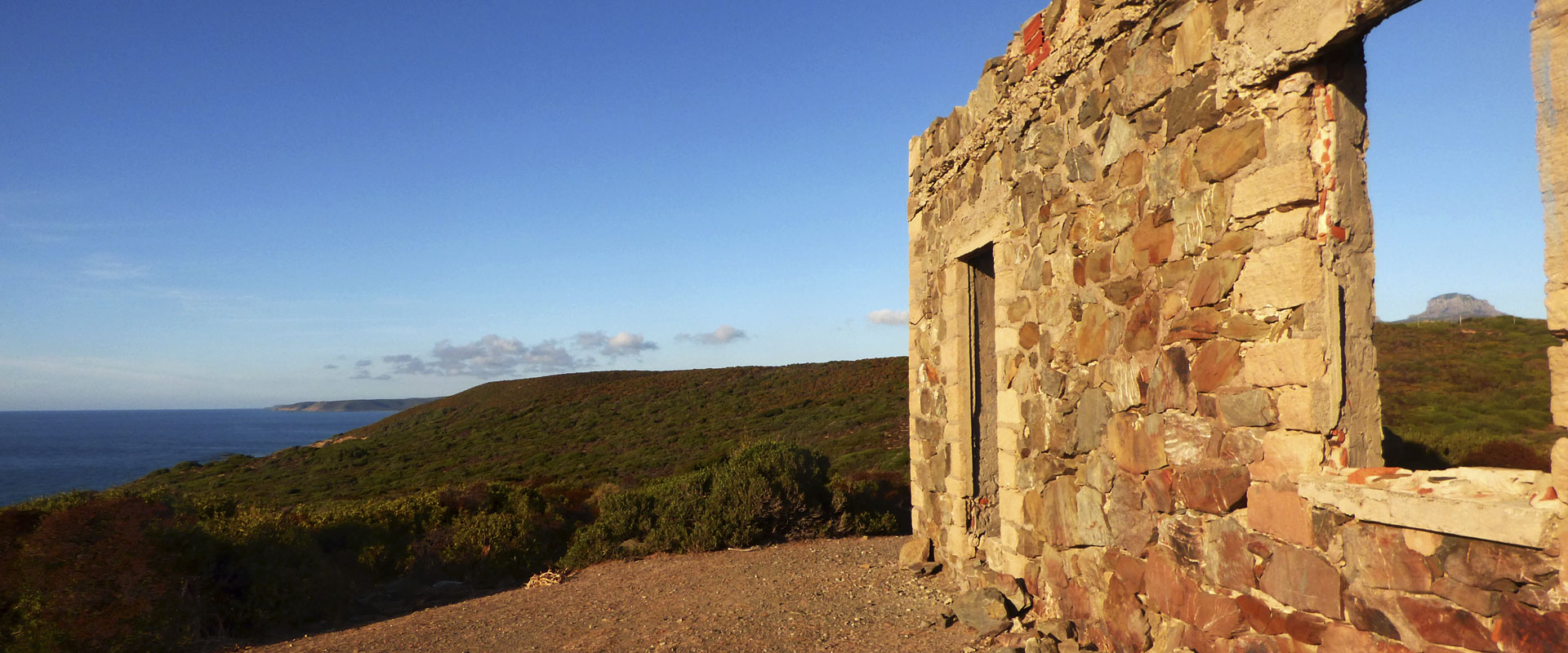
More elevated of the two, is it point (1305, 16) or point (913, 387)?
point (1305, 16)

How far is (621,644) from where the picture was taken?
5.57 meters

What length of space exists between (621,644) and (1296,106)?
16.5 feet

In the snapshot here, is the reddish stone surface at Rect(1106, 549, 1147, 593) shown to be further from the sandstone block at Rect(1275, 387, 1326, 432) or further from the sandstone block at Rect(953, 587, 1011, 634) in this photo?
the sandstone block at Rect(1275, 387, 1326, 432)

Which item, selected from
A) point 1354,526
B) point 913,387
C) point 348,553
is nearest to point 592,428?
point 348,553

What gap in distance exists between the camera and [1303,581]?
2.83m

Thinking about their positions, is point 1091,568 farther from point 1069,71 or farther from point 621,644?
point 621,644

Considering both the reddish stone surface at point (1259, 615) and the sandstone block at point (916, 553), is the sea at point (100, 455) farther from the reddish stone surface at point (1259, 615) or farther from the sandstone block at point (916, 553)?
the reddish stone surface at point (1259, 615)

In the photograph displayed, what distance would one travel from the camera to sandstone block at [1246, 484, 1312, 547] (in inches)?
111

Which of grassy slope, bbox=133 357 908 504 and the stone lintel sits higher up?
the stone lintel

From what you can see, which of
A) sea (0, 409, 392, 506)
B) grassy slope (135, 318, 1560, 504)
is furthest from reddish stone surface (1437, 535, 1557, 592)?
sea (0, 409, 392, 506)

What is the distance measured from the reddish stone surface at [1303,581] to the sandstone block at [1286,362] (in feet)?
1.99

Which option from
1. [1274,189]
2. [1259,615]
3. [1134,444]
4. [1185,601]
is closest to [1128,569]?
[1185,601]

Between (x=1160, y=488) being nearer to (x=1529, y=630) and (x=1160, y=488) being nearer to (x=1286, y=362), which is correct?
(x=1286, y=362)

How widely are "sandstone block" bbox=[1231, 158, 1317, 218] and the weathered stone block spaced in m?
0.16
